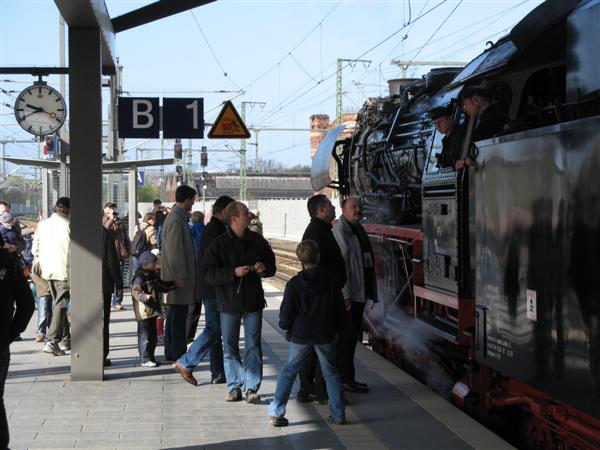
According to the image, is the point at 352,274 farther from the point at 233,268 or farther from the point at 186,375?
the point at 186,375

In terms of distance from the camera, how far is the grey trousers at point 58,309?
33.5 feet

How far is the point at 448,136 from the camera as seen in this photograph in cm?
788

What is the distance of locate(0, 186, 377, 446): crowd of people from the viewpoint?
6.91 meters

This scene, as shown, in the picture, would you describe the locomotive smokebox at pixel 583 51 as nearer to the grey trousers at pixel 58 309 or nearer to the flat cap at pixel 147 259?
the flat cap at pixel 147 259

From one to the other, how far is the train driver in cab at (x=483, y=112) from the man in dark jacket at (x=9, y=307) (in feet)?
12.1

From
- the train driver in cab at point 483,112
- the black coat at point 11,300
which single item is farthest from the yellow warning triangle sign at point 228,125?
the black coat at point 11,300

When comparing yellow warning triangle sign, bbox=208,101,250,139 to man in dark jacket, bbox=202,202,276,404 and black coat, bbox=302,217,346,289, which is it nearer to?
black coat, bbox=302,217,346,289

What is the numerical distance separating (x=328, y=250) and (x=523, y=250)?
2754mm

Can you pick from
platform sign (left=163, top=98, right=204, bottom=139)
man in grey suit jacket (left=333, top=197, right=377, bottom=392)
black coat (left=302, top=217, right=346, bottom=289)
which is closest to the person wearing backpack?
platform sign (left=163, top=98, right=204, bottom=139)

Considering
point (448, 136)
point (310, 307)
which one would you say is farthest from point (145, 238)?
point (310, 307)

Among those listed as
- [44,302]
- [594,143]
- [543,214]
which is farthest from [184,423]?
[44,302]

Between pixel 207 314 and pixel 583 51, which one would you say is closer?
pixel 583 51

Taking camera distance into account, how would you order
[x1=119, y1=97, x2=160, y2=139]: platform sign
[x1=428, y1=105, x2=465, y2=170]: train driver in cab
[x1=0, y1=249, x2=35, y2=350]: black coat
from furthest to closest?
1. [x1=119, y1=97, x2=160, y2=139]: platform sign
2. [x1=428, y1=105, x2=465, y2=170]: train driver in cab
3. [x1=0, y1=249, x2=35, y2=350]: black coat

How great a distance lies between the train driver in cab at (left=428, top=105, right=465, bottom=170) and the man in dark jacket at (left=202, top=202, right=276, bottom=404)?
1.81 m
